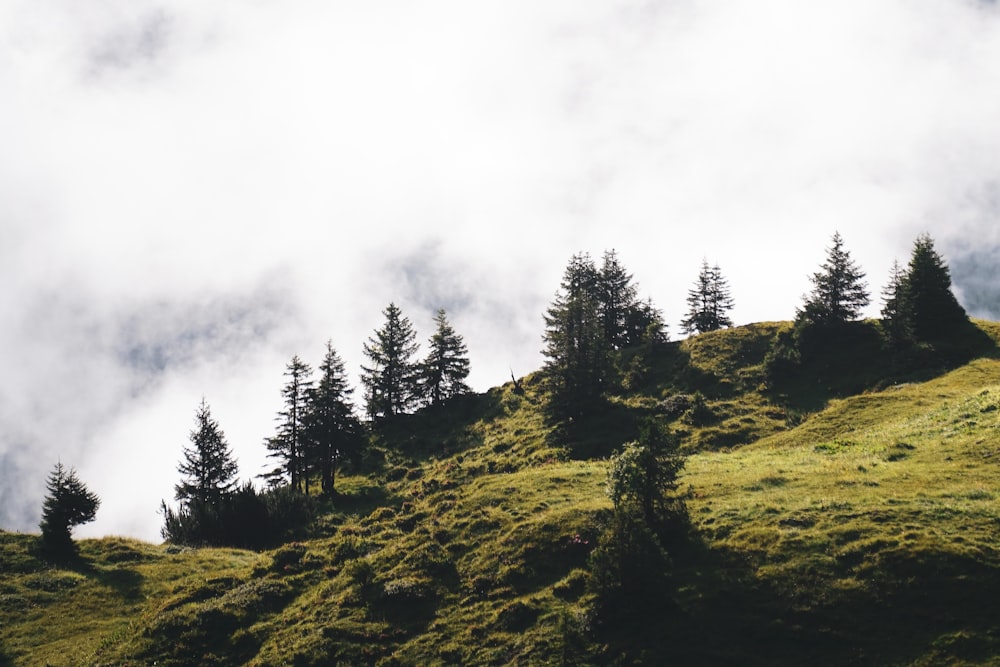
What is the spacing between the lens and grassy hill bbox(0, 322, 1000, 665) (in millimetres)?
25859

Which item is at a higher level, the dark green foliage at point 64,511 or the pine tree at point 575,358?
the pine tree at point 575,358

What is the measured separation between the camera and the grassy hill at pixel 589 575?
25859 millimetres

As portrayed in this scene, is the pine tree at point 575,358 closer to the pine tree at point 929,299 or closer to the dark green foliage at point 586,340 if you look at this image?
the dark green foliage at point 586,340

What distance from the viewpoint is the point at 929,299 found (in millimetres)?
70750

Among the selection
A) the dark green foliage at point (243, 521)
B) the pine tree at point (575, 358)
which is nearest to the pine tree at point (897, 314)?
the pine tree at point (575, 358)

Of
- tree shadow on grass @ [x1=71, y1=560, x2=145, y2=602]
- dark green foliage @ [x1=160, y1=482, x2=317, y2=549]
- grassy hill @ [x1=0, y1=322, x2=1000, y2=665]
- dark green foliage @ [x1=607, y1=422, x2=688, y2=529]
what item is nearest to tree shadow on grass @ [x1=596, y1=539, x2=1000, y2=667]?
grassy hill @ [x1=0, y1=322, x2=1000, y2=665]

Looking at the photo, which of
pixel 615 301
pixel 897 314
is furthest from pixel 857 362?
pixel 615 301

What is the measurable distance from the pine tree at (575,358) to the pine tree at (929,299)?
1220 inches

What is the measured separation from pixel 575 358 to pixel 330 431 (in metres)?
26.1

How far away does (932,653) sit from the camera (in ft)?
75.4

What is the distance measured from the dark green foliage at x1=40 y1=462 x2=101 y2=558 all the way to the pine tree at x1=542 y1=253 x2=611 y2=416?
40770 millimetres

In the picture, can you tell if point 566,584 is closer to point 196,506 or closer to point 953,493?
point 953,493

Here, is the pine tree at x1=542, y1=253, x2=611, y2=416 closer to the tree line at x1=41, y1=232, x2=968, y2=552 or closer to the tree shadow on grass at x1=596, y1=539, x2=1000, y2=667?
the tree line at x1=41, y1=232, x2=968, y2=552

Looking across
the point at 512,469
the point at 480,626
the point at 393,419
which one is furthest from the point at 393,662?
the point at 393,419
